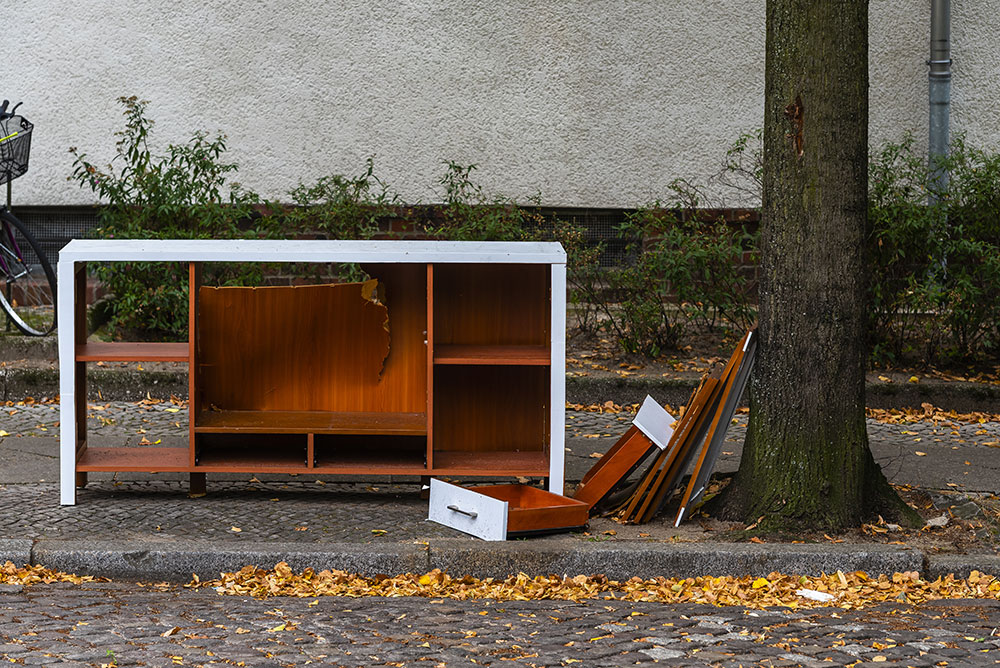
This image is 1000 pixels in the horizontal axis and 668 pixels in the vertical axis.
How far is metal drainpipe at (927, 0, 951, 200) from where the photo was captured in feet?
34.1

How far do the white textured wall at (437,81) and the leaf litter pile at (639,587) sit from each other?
5.89 m

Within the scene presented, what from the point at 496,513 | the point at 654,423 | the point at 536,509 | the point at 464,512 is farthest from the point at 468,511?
the point at 654,423

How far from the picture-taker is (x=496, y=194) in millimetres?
10508

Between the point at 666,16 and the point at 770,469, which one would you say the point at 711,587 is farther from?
the point at 666,16

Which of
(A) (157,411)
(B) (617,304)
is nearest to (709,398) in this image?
(B) (617,304)

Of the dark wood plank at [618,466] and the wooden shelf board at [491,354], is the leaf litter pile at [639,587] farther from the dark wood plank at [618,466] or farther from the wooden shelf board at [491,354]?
the wooden shelf board at [491,354]

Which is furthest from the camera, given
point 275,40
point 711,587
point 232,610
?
point 275,40

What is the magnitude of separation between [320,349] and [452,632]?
2458 millimetres

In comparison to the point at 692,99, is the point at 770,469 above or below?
below

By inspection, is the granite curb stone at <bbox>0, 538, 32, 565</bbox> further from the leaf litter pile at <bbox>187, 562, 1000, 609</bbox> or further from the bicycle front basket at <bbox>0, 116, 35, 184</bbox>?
the bicycle front basket at <bbox>0, 116, 35, 184</bbox>

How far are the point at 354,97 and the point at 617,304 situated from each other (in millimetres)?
3142

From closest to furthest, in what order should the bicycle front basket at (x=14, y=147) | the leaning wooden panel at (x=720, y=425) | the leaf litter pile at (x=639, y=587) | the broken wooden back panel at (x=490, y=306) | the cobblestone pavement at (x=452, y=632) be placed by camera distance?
the cobblestone pavement at (x=452, y=632) < the leaf litter pile at (x=639, y=587) < the leaning wooden panel at (x=720, y=425) < the broken wooden back panel at (x=490, y=306) < the bicycle front basket at (x=14, y=147)

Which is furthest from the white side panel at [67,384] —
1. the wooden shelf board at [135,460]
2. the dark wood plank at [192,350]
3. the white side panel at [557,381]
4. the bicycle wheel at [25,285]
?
the bicycle wheel at [25,285]

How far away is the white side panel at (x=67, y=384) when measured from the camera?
5.77 meters
